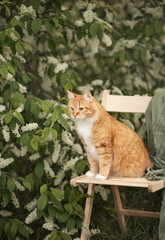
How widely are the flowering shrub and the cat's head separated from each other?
0.16 meters

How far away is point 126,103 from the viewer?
305 cm

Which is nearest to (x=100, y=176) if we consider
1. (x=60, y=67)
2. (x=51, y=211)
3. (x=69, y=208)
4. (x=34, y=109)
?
(x=69, y=208)

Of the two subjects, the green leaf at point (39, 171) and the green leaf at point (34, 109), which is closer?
the green leaf at point (34, 109)

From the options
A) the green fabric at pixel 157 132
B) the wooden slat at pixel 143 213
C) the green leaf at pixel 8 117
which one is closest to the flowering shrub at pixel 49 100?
the green leaf at pixel 8 117

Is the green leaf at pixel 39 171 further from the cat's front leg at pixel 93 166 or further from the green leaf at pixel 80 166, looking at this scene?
the cat's front leg at pixel 93 166

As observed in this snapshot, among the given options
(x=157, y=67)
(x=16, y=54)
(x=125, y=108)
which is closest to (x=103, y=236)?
(x=125, y=108)

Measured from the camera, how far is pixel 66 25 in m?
3.48

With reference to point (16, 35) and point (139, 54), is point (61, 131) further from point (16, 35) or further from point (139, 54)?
point (139, 54)

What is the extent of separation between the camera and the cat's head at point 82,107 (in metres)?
2.48

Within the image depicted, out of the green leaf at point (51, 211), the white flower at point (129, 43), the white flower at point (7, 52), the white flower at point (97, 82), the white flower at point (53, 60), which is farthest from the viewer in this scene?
the white flower at point (129, 43)

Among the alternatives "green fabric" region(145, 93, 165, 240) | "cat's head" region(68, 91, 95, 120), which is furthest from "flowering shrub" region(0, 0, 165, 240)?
"green fabric" region(145, 93, 165, 240)

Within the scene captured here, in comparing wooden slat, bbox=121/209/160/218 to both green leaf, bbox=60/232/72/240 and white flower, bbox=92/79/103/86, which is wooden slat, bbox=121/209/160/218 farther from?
white flower, bbox=92/79/103/86

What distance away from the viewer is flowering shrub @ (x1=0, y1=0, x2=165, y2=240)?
275 centimetres

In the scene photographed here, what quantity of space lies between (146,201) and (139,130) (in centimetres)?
68
